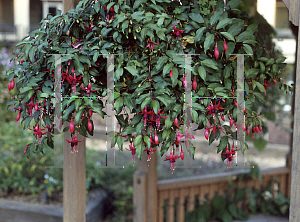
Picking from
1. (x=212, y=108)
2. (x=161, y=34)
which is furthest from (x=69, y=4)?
(x=212, y=108)

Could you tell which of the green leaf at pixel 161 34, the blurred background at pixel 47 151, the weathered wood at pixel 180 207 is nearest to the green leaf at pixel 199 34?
the green leaf at pixel 161 34

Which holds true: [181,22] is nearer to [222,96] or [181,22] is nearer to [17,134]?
[222,96]

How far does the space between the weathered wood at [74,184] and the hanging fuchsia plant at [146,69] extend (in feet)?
0.84

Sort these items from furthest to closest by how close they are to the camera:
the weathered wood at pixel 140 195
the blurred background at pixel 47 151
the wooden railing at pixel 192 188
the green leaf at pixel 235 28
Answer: the blurred background at pixel 47 151 → the wooden railing at pixel 192 188 → the weathered wood at pixel 140 195 → the green leaf at pixel 235 28

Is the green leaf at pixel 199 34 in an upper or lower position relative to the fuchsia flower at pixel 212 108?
upper

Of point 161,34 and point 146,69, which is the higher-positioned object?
point 161,34

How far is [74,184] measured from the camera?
126cm

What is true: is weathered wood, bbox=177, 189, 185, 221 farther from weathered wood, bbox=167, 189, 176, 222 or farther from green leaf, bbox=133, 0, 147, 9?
green leaf, bbox=133, 0, 147, 9

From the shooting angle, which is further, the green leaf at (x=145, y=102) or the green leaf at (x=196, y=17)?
the green leaf at (x=196, y=17)

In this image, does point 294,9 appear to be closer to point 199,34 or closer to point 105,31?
point 199,34

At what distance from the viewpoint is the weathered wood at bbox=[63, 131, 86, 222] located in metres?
1.26

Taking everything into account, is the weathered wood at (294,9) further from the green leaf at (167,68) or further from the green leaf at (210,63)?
the green leaf at (167,68)

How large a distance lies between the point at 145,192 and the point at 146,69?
1.30m

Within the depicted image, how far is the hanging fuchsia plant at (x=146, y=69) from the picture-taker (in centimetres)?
88
